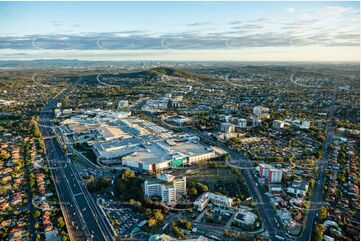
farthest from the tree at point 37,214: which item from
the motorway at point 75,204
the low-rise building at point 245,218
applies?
the low-rise building at point 245,218

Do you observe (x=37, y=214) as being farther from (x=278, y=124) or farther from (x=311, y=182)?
(x=278, y=124)

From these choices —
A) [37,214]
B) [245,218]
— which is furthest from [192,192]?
[37,214]

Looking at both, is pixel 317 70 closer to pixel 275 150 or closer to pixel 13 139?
pixel 275 150

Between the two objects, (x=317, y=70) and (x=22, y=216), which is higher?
(x=317, y=70)

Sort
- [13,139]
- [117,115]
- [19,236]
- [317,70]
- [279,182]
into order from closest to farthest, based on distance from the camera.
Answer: [19,236], [279,182], [13,139], [117,115], [317,70]

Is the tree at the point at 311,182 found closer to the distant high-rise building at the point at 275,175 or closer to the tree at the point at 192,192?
the distant high-rise building at the point at 275,175

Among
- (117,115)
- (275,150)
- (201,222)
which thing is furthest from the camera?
(117,115)

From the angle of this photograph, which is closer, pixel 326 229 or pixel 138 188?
pixel 326 229

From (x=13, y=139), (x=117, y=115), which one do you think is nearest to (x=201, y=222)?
(x=13, y=139)
